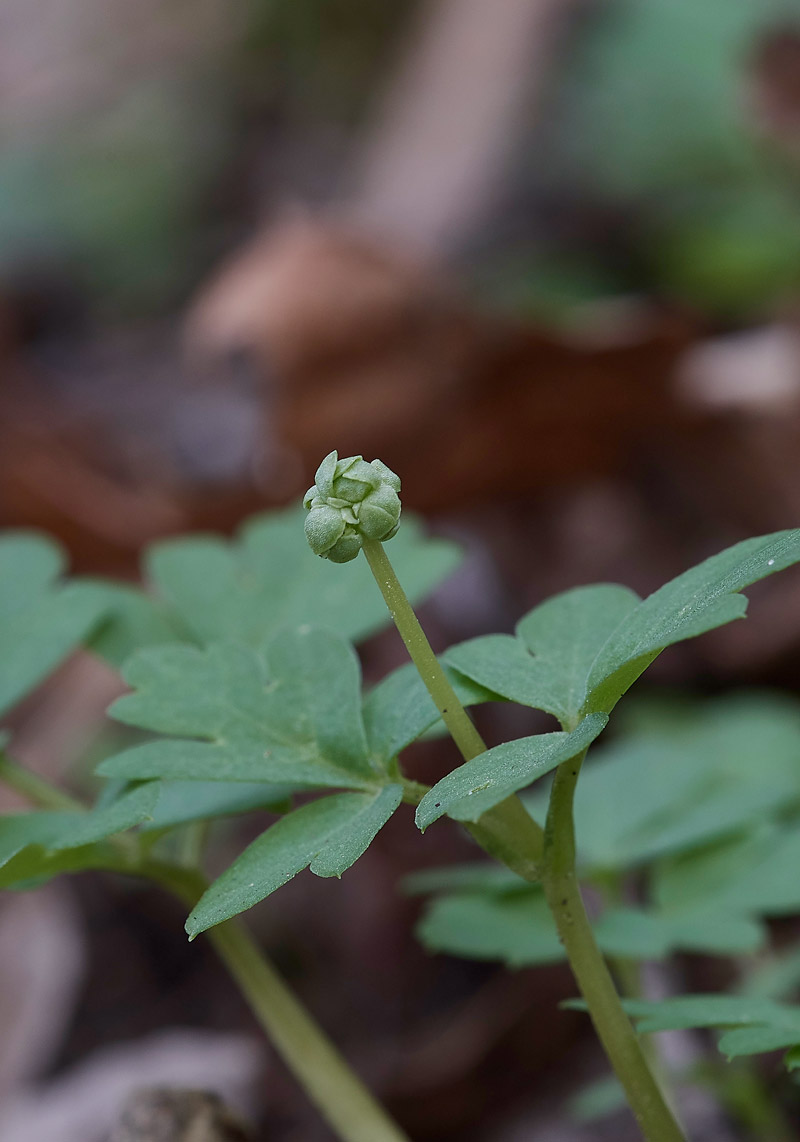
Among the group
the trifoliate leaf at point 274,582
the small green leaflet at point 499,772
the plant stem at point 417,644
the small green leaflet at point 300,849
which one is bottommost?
the small green leaflet at point 499,772

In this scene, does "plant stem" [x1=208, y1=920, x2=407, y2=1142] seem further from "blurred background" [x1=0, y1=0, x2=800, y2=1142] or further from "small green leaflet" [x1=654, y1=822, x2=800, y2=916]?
"blurred background" [x1=0, y1=0, x2=800, y2=1142]

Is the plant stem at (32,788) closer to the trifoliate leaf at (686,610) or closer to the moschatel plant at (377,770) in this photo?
the moschatel plant at (377,770)

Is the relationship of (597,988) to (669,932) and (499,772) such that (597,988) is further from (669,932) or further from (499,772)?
(669,932)

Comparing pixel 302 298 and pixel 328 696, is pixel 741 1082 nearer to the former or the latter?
pixel 328 696

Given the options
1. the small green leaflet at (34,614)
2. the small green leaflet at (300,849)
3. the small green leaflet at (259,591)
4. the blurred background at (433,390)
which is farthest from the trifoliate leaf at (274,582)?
the blurred background at (433,390)

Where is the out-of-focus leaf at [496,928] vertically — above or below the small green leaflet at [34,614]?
below

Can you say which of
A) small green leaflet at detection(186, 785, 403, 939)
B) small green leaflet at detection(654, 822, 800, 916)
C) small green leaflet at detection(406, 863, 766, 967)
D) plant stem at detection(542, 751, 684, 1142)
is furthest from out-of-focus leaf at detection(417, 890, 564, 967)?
small green leaflet at detection(186, 785, 403, 939)

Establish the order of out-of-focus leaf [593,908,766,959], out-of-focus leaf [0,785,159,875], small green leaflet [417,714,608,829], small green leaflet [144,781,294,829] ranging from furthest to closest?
out-of-focus leaf [593,908,766,959] < small green leaflet [144,781,294,829] < out-of-focus leaf [0,785,159,875] < small green leaflet [417,714,608,829]
